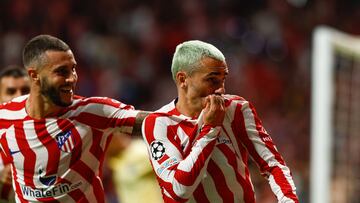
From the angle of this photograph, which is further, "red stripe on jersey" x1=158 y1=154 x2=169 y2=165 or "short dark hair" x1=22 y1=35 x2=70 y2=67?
"short dark hair" x1=22 y1=35 x2=70 y2=67

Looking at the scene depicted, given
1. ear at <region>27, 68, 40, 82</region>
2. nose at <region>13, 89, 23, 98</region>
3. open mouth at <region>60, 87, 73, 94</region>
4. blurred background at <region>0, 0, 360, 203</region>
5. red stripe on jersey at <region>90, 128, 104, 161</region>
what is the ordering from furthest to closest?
1. blurred background at <region>0, 0, 360, 203</region>
2. nose at <region>13, 89, 23, 98</region>
3. red stripe on jersey at <region>90, 128, 104, 161</region>
4. ear at <region>27, 68, 40, 82</region>
5. open mouth at <region>60, 87, 73, 94</region>

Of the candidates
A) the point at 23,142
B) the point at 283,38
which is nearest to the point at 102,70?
the point at 283,38

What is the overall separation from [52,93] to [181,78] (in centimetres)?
69

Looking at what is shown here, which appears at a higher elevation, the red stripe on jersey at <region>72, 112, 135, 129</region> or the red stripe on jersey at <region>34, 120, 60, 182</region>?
the red stripe on jersey at <region>72, 112, 135, 129</region>

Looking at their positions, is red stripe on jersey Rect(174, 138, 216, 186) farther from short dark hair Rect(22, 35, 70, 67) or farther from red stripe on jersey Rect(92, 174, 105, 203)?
short dark hair Rect(22, 35, 70, 67)

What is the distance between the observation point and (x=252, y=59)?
1325 cm

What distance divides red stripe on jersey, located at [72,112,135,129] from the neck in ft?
0.40

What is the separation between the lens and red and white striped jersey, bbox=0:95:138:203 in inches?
201

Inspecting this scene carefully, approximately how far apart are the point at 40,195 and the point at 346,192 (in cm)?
406

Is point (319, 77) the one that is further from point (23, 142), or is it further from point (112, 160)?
point (23, 142)

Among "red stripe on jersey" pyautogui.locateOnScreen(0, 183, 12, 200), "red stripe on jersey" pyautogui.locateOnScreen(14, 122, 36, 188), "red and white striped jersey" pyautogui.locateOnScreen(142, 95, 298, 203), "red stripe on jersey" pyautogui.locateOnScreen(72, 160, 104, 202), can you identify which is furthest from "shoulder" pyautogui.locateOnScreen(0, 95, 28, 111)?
"red and white striped jersey" pyautogui.locateOnScreen(142, 95, 298, 203)

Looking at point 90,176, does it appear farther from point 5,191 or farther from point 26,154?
point 5,191

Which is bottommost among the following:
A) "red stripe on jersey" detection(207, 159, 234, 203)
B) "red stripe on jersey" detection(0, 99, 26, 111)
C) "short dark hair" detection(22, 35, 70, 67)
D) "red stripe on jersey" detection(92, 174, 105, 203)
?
"red stripe on jersey" detection(92, 174, 105, 203)

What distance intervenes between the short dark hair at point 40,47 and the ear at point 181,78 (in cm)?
63
